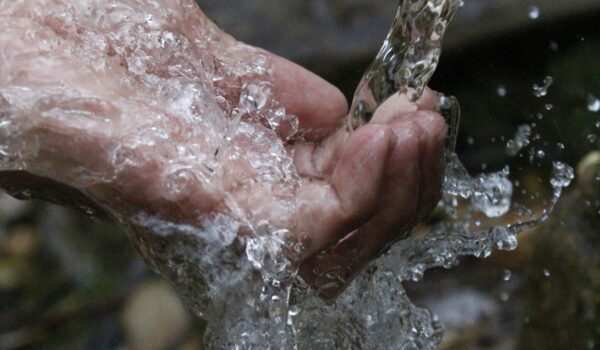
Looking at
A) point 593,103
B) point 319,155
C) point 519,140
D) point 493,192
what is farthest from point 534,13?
point 319,155

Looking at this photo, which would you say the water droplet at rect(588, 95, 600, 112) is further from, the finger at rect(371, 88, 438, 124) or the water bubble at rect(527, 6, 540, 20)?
the finger at rect(371, 88, 438, 124)

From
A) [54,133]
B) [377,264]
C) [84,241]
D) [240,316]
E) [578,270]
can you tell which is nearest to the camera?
[54,133]

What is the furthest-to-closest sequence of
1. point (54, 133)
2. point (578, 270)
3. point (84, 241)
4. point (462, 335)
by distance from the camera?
point (84, 241), point (462, 335), point (578, 270), point (54, 133)

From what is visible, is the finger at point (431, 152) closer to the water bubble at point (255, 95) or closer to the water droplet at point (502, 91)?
the water bubble at point (255, 95)

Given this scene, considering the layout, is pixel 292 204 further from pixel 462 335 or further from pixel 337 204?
pixel 462 335

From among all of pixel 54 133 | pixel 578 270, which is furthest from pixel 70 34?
pixel 578 270

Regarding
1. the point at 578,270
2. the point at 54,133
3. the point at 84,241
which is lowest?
the point at 84,241
